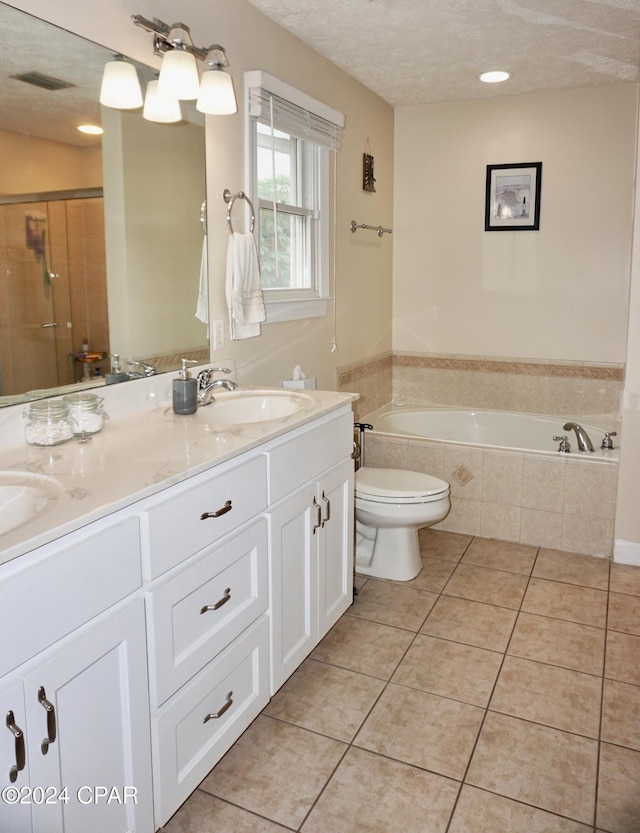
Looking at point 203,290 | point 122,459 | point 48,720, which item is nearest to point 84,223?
point 203,290

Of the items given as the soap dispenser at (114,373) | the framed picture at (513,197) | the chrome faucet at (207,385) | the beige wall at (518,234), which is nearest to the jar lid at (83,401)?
the soap dispenser at (114,373)

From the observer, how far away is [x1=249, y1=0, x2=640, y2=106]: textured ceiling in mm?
2590

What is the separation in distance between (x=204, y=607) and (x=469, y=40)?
2.62 meters

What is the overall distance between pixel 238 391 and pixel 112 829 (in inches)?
55.9

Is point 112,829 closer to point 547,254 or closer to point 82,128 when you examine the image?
point 82,128

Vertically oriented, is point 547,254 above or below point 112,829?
above

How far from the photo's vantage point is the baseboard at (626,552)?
3.14 metres

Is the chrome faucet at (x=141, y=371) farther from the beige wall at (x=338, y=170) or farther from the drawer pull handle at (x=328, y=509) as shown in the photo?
the drawer pull handle at (x=328, y=509)

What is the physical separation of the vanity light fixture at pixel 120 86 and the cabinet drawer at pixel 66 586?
131 cm

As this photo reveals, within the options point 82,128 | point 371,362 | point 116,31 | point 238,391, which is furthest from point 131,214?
point 371,362

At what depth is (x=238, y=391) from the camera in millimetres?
2445

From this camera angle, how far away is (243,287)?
2.54 metres

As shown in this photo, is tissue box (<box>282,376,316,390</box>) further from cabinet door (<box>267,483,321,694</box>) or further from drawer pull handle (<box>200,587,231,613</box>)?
drawer pull handle (<box>200,587,231,613</box>)

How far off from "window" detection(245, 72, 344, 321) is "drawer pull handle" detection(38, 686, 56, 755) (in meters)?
1.94
